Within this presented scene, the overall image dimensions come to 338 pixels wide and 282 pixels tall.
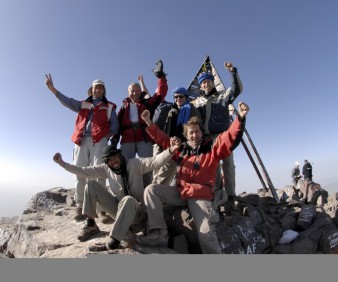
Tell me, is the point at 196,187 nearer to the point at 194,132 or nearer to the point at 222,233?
the point at 194,132

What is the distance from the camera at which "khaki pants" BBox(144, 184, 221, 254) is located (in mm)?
5297

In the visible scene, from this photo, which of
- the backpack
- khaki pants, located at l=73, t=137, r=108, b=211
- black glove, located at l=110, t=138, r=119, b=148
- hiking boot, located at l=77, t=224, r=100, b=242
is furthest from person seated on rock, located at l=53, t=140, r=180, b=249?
black glove, located at l=110, t=138, r=119, b=148

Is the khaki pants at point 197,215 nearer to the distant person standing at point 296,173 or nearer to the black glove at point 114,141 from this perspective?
the black glove at point 114,141

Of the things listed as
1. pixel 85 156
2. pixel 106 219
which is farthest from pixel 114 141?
pixel 106 219

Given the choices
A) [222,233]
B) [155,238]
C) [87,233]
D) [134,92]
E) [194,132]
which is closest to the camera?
[155,238]

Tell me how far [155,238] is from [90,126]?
13.6 feet

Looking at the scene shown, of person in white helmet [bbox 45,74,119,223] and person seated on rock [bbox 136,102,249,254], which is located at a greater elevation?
person in white helmet [bbox 45,74,119,223]

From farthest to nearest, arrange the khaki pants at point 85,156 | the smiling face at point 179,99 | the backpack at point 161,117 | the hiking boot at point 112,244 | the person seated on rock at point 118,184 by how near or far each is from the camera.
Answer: the khaki pants at point 85,156
the smiling face at point 179,99
the backpack at point 161,117
the person seated on rock at point 118,184
the hiking boot at point 112,244

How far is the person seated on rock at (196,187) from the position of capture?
5375mm

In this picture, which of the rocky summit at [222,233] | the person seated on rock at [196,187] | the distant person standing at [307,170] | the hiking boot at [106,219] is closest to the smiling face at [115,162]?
the person seated on rock at [196,187]

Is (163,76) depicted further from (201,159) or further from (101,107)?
(201,159)

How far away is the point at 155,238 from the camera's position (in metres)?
5.34

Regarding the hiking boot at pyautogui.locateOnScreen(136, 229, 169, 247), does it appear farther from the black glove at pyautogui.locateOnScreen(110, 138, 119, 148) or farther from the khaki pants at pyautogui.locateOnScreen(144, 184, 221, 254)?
the black glove at pyautogui.locateOnScreen(110, 138, 119, 148)

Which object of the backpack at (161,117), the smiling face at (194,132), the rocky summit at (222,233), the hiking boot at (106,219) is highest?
the backpack at (161,117)
